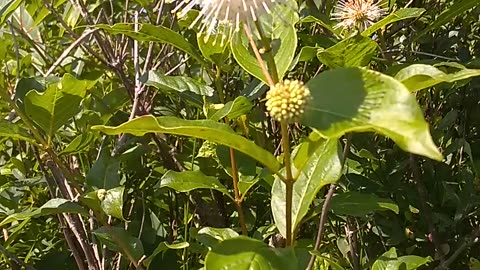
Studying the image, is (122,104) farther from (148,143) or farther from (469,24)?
(469,24)

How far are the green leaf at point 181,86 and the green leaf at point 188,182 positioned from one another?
15 cm

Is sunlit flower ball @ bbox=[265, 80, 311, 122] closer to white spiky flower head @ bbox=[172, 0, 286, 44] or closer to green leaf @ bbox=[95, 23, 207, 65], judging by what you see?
white spiky flower head @ bbox=[172, 0, 286, 44]

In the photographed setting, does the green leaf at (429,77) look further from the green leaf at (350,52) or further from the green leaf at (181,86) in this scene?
the green leaf at (181,86)

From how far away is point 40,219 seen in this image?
173cm

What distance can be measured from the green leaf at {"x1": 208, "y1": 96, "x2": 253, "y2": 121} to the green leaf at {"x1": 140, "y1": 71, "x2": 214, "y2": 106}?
189mm

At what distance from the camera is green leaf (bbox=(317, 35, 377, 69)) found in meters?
0.92

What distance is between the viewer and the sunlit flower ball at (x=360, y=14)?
1265 mm

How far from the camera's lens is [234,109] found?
1089mm

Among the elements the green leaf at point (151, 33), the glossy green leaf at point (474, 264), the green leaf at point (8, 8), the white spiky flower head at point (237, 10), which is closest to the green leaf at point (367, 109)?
the white spiky flower head at point (237, 10)

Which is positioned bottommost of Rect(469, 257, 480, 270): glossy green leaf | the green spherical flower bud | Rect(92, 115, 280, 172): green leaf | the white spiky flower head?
Rect(469, 257, 480, 270): glossy green leaf

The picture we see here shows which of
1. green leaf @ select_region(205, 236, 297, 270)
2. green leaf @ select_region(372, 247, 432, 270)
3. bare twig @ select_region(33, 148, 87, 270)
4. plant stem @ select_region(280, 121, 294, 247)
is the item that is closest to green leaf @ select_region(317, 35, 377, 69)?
plant stem @ select_region(280, 121, 294, 247)

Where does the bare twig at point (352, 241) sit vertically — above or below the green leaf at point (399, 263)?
below

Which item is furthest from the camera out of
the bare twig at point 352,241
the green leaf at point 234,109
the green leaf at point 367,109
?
the bare twig at point 352,241

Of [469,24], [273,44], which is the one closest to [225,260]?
[273,44]
